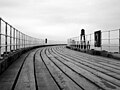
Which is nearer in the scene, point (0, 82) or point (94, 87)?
point (94, 87)

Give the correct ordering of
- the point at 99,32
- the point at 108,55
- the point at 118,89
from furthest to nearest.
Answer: the point at 99,32 < the point at 108,55 < the point at 118,89

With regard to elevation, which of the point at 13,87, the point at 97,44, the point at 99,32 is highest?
the point at 99,32

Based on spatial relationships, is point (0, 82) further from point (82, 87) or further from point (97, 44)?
point (97, 44)

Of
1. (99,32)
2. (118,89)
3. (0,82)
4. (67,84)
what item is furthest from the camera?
(99,32)

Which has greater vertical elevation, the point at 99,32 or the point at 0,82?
the point at 99,32

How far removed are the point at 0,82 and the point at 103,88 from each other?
7.19 ft

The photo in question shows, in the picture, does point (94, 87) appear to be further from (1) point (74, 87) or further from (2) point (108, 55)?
(2) point (108, 55)

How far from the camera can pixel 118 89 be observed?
3107 millimetres

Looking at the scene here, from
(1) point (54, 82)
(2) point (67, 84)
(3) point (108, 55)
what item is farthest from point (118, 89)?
(3) point (108, 55)

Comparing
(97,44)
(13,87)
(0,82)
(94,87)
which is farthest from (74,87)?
(97,44)

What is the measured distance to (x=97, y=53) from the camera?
11.2 metres

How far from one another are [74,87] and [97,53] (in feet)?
27.2

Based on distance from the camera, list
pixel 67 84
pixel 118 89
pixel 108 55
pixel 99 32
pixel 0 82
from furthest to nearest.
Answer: pixel 99 32 → pixel 108 55 → pixel 0 82 → pixel 67 84 → pixel 118 89

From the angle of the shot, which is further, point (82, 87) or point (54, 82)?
point (54, 82)
